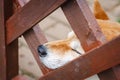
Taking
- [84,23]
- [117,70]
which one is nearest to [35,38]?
[84,23]

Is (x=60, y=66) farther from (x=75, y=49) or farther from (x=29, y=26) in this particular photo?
(x=29, y=26)

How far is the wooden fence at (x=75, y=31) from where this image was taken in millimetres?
1217

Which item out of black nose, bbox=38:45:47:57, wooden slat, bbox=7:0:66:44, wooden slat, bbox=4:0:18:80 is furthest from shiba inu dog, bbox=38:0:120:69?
wooden slat, bbox=4:0:18:80

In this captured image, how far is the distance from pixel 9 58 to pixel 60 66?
49 centimetres

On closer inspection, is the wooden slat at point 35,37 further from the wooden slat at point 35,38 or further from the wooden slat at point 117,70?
the wooden slat at point 117,70

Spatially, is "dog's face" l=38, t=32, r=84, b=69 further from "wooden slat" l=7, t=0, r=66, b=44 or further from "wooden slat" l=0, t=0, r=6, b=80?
"wooden slat" l=0, t=0, r=6, b=80

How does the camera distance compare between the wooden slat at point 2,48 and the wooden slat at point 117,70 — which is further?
the wooden slat at point 2,48

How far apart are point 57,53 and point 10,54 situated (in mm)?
468

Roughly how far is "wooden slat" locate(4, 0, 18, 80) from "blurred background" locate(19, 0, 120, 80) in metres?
0.79

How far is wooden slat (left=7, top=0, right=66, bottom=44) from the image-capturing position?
139 centimetres

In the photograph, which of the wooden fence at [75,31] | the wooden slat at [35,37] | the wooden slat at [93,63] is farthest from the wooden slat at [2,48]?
the wooden slat at [93,63]

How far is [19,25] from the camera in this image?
1.60 metres

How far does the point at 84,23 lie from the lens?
1.26 metres

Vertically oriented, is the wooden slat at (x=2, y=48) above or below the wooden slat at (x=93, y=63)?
above
